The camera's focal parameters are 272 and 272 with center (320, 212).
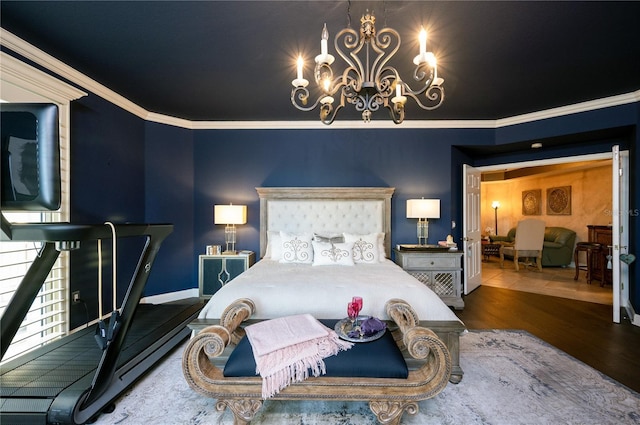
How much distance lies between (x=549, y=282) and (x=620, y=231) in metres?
2.15

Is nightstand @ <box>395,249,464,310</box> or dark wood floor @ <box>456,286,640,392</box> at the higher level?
nightstand @ <box>395,249,464,310</box>

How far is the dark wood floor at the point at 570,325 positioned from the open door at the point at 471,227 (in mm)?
315

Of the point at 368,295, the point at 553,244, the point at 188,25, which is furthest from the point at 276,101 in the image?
the point at 553,244

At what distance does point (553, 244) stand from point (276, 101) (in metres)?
7.44

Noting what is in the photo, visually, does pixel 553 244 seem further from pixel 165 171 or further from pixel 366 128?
pixel 165 171

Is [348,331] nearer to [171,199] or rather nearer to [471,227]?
[171,199]

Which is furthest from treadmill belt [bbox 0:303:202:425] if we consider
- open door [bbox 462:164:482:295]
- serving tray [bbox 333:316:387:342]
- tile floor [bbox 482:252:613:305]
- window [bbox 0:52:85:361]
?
tile floor [bbox 482:252:613:305]

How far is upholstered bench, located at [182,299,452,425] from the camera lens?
160 centimetres

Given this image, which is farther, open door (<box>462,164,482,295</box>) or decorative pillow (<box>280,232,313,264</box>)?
open door (<box>462,164,482,295</box>)

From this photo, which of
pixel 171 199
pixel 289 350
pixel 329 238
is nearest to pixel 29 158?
pixel 289 350

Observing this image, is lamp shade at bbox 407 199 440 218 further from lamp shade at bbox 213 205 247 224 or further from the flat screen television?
the flat screen television

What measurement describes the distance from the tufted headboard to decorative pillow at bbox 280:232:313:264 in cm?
67

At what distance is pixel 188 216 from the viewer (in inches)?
173

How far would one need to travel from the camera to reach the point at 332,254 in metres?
3.33
